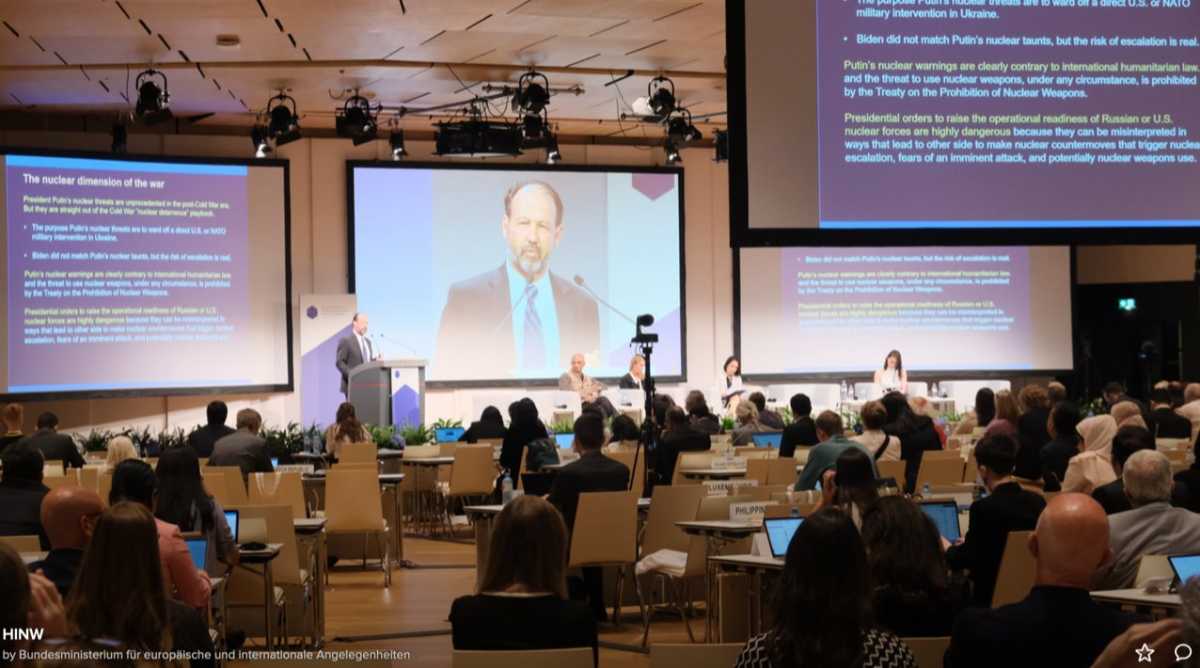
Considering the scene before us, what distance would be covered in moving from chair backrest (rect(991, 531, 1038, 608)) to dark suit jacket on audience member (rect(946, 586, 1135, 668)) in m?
2.10

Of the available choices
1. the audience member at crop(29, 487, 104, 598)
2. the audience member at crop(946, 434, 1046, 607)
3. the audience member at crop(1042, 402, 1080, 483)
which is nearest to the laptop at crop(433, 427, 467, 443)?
the audience member at crop(1042, 402, 1080, 483)

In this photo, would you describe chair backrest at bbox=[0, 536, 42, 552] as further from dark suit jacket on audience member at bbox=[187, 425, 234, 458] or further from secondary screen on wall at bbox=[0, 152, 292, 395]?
secondary screen on wall at bbox=[0, 152, 292, 395]

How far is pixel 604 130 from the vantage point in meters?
19.1

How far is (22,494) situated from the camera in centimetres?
639

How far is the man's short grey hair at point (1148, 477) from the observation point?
5.25 m

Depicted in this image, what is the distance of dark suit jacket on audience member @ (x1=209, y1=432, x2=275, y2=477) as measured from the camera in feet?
32.6

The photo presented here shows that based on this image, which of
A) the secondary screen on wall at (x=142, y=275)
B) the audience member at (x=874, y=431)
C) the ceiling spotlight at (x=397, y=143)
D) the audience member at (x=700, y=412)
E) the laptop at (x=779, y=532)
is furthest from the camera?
the ceiling spotlight at (x=397, y=143)

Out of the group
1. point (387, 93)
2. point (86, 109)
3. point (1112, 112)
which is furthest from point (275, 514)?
point (86, 109)

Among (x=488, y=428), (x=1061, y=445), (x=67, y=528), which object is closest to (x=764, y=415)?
(x=488, y=428)

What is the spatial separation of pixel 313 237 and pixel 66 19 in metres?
6.20

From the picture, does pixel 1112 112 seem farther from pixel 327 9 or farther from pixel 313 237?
pixel 313 237

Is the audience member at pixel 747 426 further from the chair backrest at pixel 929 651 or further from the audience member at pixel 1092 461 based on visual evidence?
the chair backrest at pixel 929 651

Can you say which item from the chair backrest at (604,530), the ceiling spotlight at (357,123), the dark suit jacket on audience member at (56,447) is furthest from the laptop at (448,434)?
the chair backrest at (604,530)

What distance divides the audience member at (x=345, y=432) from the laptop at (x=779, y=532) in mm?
6253
